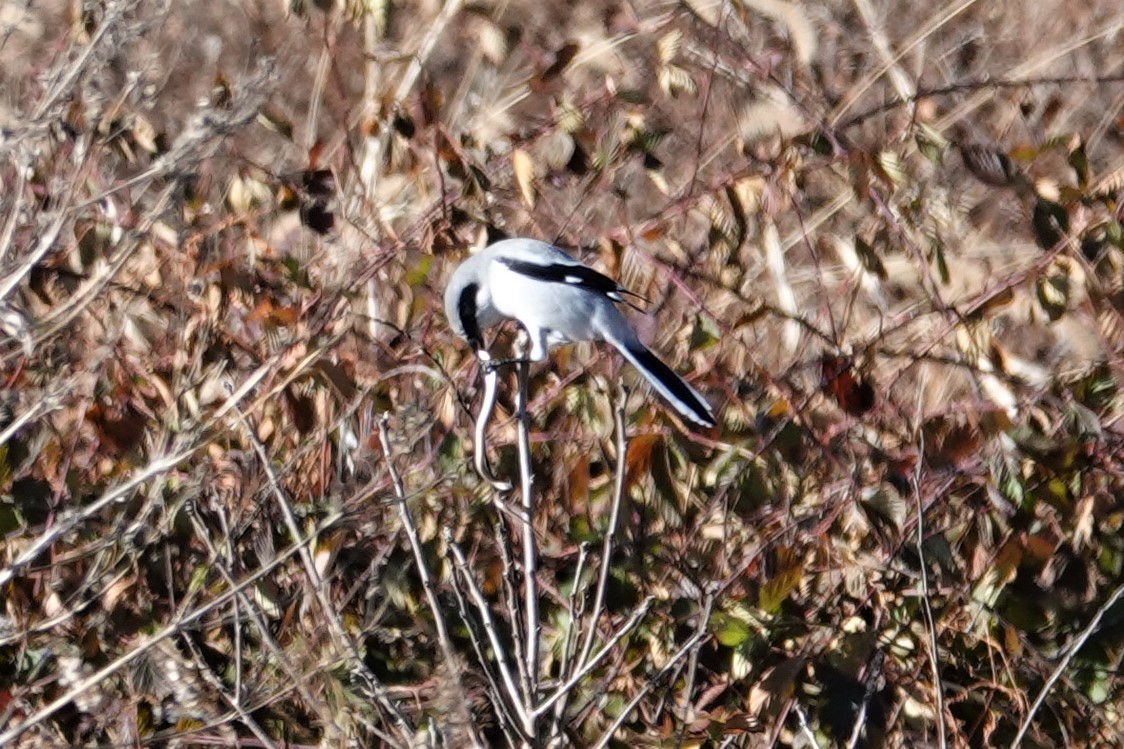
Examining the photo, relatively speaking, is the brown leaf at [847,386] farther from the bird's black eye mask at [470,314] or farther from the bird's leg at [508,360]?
the bird's black eye mask at [470,314]

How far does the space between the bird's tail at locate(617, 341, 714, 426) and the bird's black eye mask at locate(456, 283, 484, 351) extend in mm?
417

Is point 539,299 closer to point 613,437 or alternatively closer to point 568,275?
point 568,275

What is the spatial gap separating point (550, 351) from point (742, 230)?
2.09 ft

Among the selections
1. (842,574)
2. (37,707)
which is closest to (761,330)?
(842,574)

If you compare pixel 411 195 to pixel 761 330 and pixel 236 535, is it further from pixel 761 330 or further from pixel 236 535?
pixel 236 535

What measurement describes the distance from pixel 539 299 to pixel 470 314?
0.19 m

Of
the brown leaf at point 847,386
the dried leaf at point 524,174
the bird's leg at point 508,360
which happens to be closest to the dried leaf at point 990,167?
the brown leaf at point 847,386

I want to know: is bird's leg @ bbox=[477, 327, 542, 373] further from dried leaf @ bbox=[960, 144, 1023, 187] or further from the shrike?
dried leaf @ bbox=[960, 144, 1023, 187]

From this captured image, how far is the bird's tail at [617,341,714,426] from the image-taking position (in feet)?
13.8

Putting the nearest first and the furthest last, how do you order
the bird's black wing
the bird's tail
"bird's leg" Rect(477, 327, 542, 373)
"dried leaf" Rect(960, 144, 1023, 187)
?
"bird's leg" Rect(477, 327, 542, 373)
the bird's tail
the bird's black wing
"dried leaf" Rect(960, 144, 1023, 187)

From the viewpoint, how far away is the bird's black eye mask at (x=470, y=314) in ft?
14.7

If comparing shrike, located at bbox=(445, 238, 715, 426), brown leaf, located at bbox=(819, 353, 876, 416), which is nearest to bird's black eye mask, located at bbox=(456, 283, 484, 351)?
shrike, located at bbox=(445, 238, 715, 426)

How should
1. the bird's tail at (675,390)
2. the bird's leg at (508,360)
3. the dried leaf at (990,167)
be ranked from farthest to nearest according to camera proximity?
the dried leaf at (990,167)
the bird's tail at (675,390)
the bird's leg at (508,360)

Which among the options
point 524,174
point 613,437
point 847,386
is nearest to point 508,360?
point 613,437
